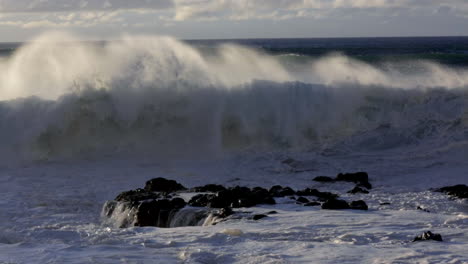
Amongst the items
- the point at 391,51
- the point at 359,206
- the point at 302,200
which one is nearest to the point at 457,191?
the point at 359,206

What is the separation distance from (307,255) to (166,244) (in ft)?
6.13

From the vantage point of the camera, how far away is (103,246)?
336 inches

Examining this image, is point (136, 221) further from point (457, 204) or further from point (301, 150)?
point (301, 150)

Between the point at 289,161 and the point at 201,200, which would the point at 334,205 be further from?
the point at 289,161

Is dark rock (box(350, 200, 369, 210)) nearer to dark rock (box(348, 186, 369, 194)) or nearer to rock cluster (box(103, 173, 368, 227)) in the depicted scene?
rock cluster (box(103, 173, 368, 227))

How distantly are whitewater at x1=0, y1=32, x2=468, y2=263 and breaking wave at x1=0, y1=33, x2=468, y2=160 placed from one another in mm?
50

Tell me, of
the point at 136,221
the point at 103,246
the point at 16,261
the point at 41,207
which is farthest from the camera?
the point at 41,207

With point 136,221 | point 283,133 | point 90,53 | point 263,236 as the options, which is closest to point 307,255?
point 263,236

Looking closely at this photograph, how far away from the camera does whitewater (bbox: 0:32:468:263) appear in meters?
8.52

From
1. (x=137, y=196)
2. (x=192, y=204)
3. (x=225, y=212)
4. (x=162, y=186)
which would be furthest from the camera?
(x=162, y=186)

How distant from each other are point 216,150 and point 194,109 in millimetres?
2589

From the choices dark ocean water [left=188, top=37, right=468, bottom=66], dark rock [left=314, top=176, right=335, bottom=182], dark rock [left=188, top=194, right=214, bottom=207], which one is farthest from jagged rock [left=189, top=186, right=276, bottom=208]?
dark ocean water [left=188, top=37, right=468, bottom=66]

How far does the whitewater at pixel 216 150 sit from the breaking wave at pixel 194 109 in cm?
5

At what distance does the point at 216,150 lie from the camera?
1930 centimetres
